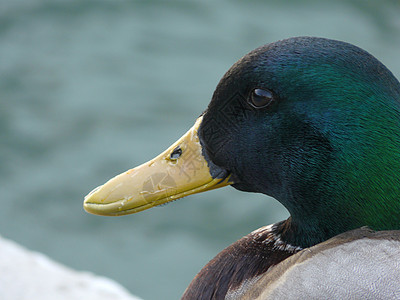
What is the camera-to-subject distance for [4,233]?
402 cm

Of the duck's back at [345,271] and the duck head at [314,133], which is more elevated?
the duck head at [314,133]

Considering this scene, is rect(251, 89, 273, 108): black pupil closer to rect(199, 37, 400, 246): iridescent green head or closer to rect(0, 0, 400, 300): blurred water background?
rect(199, 37, 400, 246): iridescent green head

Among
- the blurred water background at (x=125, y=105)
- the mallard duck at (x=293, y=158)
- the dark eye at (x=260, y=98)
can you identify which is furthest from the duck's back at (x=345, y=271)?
the blurred water background at (x=125, y=105)

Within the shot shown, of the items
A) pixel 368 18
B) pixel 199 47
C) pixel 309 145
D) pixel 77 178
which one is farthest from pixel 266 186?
pixel 368 18

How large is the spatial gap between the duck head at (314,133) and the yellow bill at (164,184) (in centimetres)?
4

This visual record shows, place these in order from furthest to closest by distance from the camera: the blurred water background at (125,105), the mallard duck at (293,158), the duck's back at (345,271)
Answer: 1. the blurred water background at (125,105)
2. the mallard duck at (293,158)
3. the duck's back at (345,271)

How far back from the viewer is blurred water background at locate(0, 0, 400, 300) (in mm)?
3920

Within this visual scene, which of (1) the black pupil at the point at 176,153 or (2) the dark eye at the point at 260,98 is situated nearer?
(2) the dark eye at the point at 260,98

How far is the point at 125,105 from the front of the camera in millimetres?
4504

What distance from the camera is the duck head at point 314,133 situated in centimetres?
156

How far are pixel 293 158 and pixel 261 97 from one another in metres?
0.16

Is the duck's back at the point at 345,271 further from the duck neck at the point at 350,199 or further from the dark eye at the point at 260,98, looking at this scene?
the dark eye at the point at 260,98

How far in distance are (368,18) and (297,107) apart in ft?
12.7

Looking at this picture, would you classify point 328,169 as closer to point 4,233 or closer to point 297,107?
point 297,107
